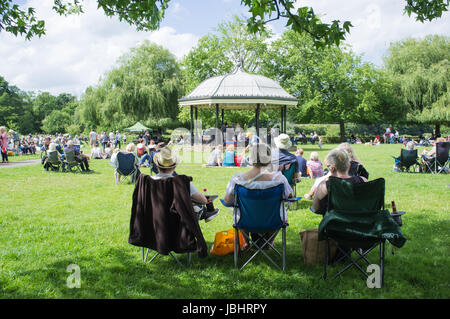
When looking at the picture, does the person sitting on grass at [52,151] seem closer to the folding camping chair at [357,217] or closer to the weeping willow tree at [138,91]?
the folding camping chair at [357,217]

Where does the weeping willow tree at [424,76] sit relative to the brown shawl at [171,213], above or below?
above

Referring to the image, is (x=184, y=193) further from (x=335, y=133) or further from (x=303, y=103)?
(x=335, y=133)

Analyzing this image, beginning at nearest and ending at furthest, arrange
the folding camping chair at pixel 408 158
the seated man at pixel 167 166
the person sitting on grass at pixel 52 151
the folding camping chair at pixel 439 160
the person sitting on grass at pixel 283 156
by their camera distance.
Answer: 1. the seated man at pixel 167 166
2. the person sitting on grass at pixel 283 156
3. the folding camping chair at pixel 439 160
4. the folding camping chair at pixel 408 158
5. the person sitting on grass at pixel 52 151

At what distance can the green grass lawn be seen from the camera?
368 cm

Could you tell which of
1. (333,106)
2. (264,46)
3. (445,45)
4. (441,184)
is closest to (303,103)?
(333,106)

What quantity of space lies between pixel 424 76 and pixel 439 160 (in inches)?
1095

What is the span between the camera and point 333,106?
119 ft

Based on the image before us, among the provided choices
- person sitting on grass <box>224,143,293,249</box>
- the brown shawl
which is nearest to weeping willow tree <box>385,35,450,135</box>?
person sitting on grass <box>224,143,293,249</box>

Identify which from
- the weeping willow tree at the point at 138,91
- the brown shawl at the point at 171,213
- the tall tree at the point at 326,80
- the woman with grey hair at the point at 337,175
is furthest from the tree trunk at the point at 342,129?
the brown shawl at the point at 171,213

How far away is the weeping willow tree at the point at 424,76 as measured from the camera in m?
34.4

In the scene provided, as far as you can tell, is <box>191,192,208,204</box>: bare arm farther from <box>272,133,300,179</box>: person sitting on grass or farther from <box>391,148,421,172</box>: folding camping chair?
<box>391,148,421,172</box>: folding camping chair

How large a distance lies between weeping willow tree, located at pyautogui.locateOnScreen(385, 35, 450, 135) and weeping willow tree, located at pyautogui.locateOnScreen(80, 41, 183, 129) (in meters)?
23.4

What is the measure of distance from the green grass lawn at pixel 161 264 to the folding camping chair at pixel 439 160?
505 cm

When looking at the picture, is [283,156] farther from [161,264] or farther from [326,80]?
[326,80]
